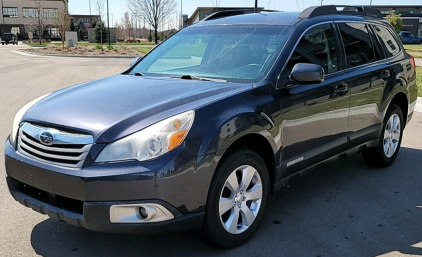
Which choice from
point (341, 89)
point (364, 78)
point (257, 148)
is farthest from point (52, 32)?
point (257, 148)

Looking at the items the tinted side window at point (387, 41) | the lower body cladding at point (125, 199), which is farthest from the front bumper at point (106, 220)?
the tinted side window at point (387, 41)

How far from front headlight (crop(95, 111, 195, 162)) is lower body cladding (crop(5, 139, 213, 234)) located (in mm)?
83

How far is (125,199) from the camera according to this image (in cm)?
278

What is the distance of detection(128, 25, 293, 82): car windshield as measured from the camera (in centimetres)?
387

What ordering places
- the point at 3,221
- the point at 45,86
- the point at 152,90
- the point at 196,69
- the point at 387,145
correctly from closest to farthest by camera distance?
the point at 152,90, the point at 3,221, the point at 196,69, the point at 387,145, the point at 45,86

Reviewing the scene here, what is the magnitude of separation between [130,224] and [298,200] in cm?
209

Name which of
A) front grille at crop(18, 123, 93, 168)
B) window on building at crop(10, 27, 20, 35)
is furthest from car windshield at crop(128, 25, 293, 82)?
window on building at crop(10, 27, 20, 35)

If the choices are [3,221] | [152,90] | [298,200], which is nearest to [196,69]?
[152,90]

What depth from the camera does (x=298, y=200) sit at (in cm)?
439

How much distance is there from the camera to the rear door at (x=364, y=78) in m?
4.55

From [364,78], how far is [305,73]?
1319 mm

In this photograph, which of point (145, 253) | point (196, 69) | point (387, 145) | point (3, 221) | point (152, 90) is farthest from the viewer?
point (387, 145)

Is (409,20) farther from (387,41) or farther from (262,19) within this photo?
(262,19)

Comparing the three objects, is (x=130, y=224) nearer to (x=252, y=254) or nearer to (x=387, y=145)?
(x=252, y=254)
